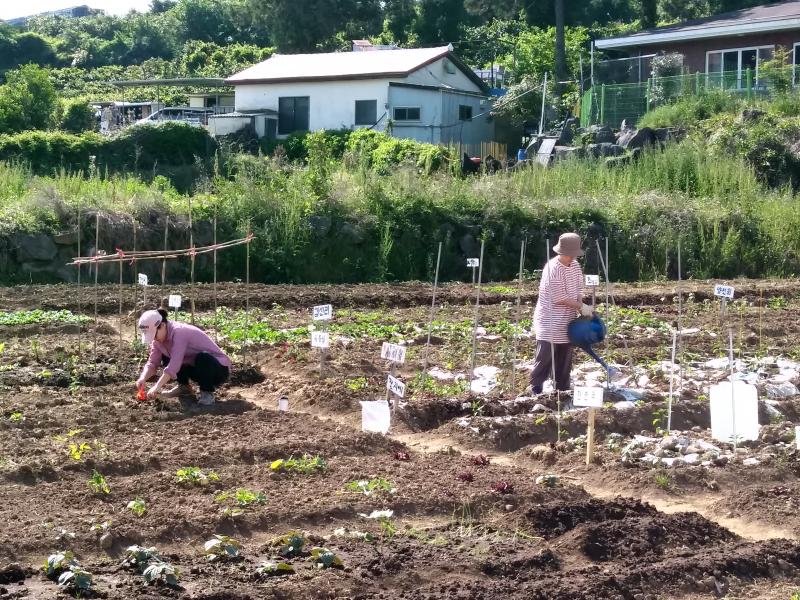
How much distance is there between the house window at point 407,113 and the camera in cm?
3747

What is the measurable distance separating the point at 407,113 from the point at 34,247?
20766mm

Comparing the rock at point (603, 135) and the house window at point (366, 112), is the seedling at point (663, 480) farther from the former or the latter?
the house window at point (366, 112)

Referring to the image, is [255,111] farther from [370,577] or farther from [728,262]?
[370,577]

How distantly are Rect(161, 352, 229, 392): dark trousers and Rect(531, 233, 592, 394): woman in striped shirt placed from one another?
2981 millimetres

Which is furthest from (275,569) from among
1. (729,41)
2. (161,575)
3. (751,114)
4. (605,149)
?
(729,41)

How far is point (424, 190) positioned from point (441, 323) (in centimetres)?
768

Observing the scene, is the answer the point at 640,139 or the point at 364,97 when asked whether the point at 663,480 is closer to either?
the point at 640,139

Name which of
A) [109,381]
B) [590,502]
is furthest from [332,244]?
[590,502]

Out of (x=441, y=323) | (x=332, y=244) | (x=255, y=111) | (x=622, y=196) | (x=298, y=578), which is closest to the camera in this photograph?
(x=298, y=578)

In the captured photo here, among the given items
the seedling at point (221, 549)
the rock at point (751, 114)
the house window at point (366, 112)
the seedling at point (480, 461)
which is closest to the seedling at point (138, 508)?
the seedling at point (221, 549)

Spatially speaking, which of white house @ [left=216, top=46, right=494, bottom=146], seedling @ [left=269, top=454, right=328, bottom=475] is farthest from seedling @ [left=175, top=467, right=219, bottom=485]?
white house @ [left=216, top=46, right=494, bottom=146]

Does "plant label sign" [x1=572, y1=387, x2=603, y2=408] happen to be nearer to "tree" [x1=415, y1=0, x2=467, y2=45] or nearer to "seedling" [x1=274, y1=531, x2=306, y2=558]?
"seedling" [x1=274, y1=531, x2=306, y2=558]

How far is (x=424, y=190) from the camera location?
22344 mm

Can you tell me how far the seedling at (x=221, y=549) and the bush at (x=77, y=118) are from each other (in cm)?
3739
